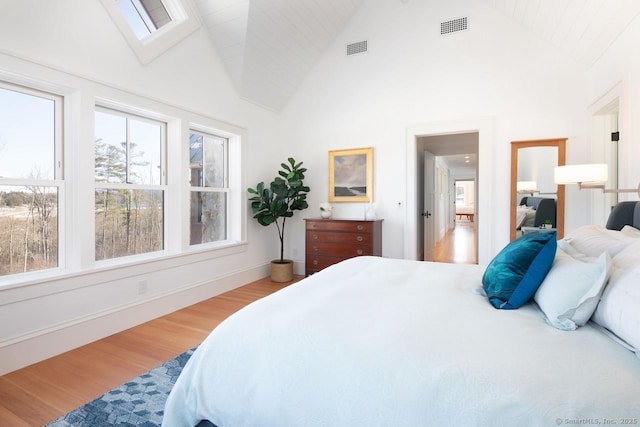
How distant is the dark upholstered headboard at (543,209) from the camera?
3654mm

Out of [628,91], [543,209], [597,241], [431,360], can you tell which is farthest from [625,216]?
[431,360]

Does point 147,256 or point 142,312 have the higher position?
point 147,256

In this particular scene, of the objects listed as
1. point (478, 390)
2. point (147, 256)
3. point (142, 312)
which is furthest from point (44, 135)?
point (478, 390)

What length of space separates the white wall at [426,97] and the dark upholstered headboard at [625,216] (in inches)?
63.8

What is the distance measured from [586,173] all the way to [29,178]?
13.1ft

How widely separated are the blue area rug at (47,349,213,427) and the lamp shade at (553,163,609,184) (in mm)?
3021

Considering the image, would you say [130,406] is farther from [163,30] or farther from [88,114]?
[163,30]

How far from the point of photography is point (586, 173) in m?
A: 2.29

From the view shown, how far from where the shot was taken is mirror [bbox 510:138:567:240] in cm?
363

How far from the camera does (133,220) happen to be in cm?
313

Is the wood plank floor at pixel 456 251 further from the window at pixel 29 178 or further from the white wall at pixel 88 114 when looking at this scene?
the window at pixel 29 178

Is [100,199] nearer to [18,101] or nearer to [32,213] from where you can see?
[32,213]

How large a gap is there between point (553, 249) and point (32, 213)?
129 inches

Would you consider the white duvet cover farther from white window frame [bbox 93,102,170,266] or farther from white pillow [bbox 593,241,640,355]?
white window frame [bbox 93,102,170,266]
